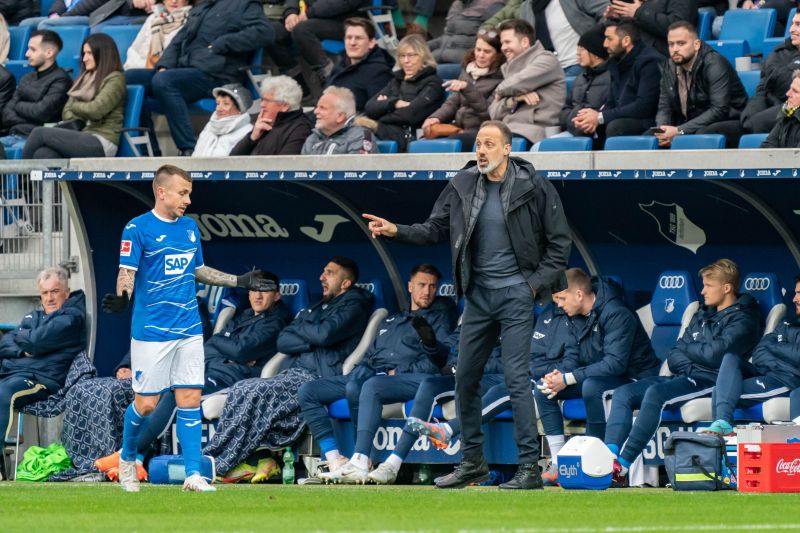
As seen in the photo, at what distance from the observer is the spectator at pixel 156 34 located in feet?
51.4

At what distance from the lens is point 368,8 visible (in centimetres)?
1527

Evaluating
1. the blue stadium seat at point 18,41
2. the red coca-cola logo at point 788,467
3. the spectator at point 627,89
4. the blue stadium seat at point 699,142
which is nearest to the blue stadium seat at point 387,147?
the spectator at point 627,89

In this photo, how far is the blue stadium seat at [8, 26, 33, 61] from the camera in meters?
17.1

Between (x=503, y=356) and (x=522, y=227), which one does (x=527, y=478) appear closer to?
(x=503, y=356)

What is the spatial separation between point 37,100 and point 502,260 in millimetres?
7283

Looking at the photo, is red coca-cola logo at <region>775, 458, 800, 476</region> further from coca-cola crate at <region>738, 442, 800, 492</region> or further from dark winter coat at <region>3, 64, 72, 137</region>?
dark winter coat at <region>3, 64, 72, 137</region>

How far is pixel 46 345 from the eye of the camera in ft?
42.2

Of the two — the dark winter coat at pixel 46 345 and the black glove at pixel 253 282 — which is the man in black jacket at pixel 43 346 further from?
the black glove at pixel 253 282

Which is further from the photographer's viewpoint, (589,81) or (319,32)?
(319,32)

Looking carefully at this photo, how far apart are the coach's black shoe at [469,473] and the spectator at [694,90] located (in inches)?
127

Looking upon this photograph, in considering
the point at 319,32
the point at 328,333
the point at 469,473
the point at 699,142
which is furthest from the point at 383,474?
the point at 319,32

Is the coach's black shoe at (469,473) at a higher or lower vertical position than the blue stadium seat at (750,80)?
lower

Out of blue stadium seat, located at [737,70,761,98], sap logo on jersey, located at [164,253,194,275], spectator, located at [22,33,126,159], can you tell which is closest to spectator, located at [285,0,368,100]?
spectator, located at [22,33,126,159]

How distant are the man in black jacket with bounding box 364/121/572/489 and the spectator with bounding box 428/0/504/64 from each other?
17.3 ft
